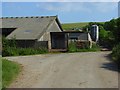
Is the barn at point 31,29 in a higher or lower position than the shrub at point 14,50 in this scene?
higher

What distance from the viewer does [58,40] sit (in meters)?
52.2

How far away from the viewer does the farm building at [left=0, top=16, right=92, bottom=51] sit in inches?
1850

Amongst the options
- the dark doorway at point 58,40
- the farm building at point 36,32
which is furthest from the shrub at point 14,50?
the dark doorway at point 58,40

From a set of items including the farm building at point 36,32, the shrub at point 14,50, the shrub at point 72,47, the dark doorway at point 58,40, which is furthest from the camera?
the dark doorway at point 58,40

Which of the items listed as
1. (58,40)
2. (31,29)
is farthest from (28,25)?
(58,40)

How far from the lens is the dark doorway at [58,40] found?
51.8 metres

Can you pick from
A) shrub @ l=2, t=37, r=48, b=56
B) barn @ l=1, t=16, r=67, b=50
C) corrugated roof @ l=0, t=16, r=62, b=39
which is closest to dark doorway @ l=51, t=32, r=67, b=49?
barn @ l=1, t=16, r=67, b=50

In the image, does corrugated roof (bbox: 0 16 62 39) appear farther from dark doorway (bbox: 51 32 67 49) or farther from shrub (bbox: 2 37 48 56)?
shrub (bbox: 2 37 48 56)

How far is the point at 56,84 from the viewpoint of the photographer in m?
15.2

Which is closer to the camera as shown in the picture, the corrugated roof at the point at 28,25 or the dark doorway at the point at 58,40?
the corrugated roof at the point at 28,25

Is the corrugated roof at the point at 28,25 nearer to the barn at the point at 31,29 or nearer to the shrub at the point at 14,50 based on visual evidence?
the barn at the point at 31,29

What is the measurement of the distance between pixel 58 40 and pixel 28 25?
5.17m

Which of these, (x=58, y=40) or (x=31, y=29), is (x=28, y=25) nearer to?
(x=31, y=29)

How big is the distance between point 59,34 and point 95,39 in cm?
3142
